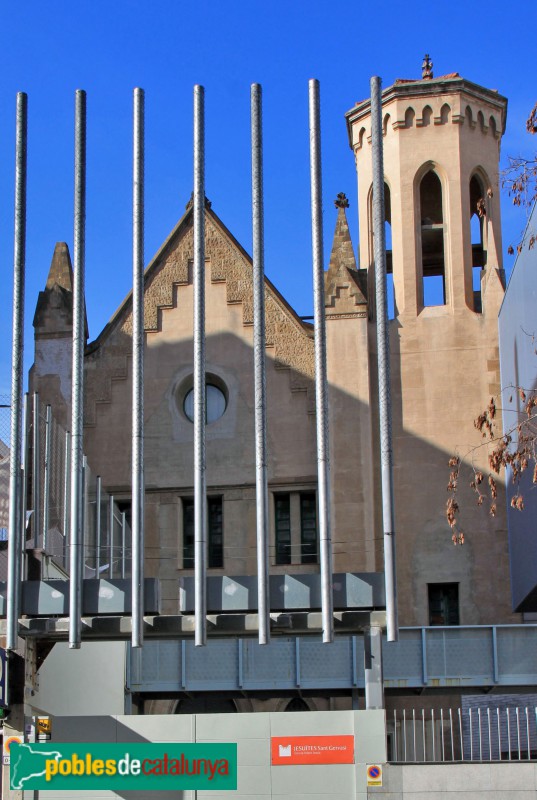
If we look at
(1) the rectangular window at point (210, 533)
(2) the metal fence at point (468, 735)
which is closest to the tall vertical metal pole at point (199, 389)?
(2) the metal fence at point (468, 735)

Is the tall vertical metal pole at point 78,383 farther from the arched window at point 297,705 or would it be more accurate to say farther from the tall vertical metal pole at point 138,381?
the arched window at point 297,705

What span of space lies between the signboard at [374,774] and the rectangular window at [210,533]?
13.8 meters

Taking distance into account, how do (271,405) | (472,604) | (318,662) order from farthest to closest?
(271,405) < (472,604) < (318,662)

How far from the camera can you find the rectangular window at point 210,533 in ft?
125

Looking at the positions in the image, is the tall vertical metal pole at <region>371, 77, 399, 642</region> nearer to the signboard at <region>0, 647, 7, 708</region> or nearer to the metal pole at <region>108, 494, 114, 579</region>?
the signboard at <region>0, 647, 7, 708</region>

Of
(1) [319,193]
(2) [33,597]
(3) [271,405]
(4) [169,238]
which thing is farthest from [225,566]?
(1) [319,193]

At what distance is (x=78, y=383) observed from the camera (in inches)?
980

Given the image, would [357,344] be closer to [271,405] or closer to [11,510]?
[271,405]

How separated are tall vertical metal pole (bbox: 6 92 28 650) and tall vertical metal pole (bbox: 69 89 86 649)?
0.98 meters

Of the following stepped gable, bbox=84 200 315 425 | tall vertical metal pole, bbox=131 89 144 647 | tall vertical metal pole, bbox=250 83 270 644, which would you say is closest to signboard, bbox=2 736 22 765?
tall vertical metal pole, bbox=131 89 144 647

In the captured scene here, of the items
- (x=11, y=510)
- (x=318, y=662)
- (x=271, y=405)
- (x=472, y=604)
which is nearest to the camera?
(x=11, y=510)

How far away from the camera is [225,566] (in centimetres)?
3747

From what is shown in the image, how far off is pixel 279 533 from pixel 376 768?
14.1 meters

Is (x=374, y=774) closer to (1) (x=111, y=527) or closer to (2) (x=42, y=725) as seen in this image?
(2) (x=42, y=725)
